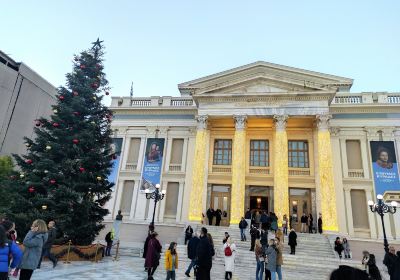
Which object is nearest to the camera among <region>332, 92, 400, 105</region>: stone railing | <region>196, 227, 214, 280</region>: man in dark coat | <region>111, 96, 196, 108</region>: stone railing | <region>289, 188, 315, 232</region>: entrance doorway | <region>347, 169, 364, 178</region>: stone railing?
<region>196, 227, 214, 280</region>: man in dark coat

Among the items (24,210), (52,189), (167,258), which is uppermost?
(52,189)

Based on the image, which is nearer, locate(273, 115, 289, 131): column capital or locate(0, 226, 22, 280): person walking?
locate(0, 226, 22, 280): person walking

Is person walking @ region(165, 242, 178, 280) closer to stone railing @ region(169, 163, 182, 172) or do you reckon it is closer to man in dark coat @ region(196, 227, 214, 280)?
man in dark coat @ region(196, 227, 214, 280)

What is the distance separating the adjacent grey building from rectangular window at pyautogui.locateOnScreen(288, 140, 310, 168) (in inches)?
983

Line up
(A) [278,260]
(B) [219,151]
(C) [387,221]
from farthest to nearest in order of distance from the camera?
(B) [219,151] → (C) [387,221] → (A) [278,260]

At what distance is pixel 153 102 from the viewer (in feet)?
85.1

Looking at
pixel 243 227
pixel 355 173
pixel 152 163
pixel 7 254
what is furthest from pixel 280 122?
pixel 7 254

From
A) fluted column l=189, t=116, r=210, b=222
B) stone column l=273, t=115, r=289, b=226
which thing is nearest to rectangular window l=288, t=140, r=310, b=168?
stone column l=273, t=115, r=289, b=226

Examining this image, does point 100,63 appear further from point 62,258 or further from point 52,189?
point 62,258

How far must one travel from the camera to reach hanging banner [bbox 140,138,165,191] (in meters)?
23.3

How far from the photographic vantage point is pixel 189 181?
23.1 m

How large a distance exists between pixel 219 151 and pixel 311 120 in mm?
7542

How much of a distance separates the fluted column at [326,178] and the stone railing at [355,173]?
2.69 m

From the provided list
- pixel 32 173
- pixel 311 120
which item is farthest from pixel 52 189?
pixel 311 120
